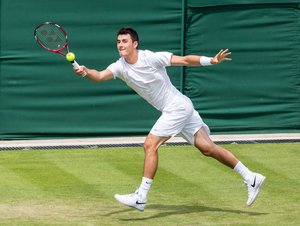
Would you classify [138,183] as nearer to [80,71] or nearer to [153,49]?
[80,71]

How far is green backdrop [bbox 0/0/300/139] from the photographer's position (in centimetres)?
1652

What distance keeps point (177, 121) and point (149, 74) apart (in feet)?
1.98

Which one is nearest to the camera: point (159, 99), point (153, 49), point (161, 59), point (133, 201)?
point (133, 201)

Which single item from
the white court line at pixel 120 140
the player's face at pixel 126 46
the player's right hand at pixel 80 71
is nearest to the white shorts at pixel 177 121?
the player's face at pixel 126 46

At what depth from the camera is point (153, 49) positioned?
667 inches

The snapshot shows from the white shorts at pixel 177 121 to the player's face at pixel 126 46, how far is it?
74 cm

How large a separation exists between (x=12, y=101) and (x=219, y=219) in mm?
6032

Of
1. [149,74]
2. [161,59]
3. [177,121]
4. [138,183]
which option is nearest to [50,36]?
[149,74]

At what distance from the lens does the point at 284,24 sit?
683 inches

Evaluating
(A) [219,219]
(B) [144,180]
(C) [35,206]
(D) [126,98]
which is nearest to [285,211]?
(A) [219,219]

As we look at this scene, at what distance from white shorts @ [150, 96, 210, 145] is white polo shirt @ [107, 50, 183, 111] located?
105 mm

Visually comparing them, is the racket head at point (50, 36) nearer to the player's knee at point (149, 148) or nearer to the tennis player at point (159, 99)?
the tennis player at point (159, 99)

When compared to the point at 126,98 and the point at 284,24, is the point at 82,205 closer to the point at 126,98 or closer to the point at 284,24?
the point at 126,98

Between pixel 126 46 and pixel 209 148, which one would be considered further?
pixel 209 148
